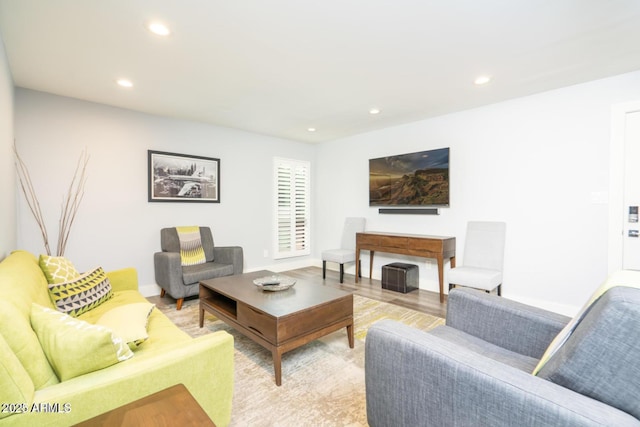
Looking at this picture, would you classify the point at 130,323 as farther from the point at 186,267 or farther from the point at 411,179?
the point at 411,179

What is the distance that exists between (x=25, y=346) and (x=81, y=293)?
116 centimetres

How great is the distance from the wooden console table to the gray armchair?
6.02 feet

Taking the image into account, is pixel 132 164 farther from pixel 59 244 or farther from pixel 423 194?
pixel 423 194

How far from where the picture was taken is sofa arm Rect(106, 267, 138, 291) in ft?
8.50

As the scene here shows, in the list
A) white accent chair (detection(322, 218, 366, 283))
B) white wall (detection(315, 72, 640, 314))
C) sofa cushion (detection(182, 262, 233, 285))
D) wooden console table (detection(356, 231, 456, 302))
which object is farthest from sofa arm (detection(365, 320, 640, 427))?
white accent chair (detection(322, 218, 366, 283))

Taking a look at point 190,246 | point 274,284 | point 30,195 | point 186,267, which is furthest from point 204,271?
point 30,195

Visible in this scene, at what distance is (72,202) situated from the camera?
3309 millimetres

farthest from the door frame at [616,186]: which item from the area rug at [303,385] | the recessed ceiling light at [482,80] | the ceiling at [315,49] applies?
the area rug at [303,385]

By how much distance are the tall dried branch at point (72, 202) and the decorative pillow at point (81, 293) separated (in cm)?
140

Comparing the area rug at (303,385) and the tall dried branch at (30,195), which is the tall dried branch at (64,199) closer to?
the tall dried branch at (30,195)

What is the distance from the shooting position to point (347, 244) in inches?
192

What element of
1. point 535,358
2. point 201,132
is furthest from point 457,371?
point 201,132

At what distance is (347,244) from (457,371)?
153 inches

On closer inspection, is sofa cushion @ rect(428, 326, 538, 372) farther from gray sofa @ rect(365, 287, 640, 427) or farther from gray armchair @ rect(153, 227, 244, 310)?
gray armchair @ rect(153, 227, 244, 310)
